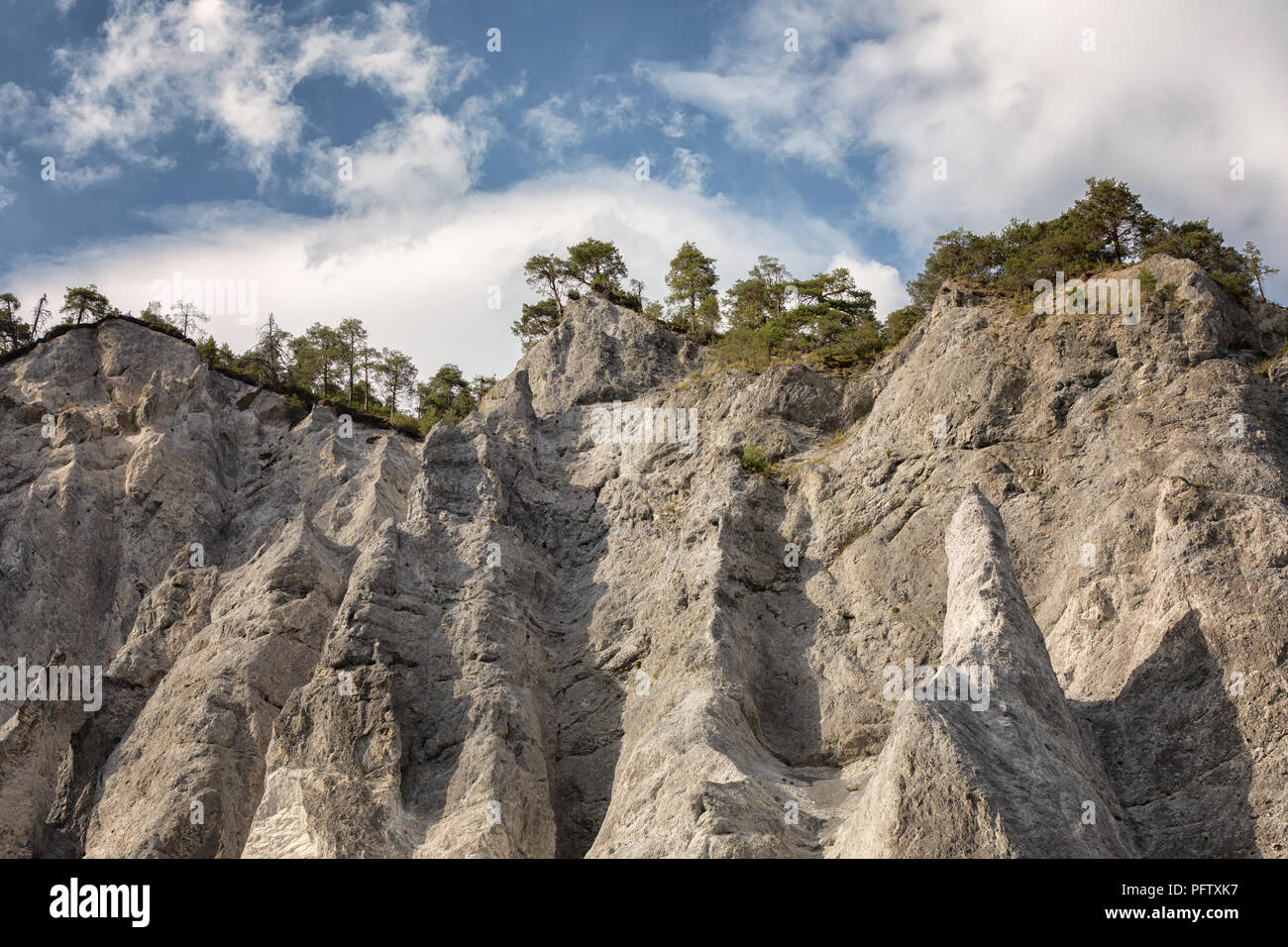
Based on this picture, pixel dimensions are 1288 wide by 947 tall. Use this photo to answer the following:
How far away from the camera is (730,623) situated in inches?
1124

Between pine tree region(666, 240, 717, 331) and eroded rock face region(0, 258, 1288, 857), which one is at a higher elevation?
pine tree region(666, 240, 717, 331)

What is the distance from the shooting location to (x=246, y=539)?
42.9m

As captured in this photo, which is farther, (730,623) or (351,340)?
(351,340)

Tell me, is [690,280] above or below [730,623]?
above

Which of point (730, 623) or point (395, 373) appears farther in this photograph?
point (395, 373)

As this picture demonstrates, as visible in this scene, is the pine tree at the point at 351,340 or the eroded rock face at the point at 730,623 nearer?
the eroded rock face at the point at 730,623

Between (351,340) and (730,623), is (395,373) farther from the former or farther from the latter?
(730,623)

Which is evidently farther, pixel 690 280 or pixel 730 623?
pixel 690 280

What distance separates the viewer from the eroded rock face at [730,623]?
2038cm

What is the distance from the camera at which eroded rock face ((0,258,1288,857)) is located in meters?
20.4

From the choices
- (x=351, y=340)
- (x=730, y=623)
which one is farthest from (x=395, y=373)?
(x=730, y=623)

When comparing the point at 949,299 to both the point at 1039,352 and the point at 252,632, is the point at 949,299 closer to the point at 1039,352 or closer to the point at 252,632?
the point at 1039,352

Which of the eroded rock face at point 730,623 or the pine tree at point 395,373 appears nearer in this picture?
Answer: the eroded rock face at point 730,623

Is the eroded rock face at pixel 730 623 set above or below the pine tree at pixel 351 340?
below
